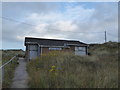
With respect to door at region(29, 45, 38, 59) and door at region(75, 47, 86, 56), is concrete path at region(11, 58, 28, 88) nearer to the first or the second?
door at region(29, 45, 38, 59)

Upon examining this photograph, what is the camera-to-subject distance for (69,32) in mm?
27047

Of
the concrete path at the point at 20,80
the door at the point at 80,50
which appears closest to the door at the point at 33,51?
the door at the point at 80,50

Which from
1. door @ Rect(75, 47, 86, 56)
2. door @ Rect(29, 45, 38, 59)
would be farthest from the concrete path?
→ door @ Rect(75, 47, 86, 56)

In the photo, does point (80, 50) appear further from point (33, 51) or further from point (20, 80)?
point (20, 80)

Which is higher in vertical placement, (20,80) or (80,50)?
(80,50)

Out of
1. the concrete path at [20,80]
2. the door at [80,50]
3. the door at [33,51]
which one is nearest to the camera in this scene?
the concrete path at [20,80]

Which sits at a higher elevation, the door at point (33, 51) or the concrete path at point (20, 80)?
the door at point (33, 51)

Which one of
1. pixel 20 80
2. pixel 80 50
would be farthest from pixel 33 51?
pixel 20 80

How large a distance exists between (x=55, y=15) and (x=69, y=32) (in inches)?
513

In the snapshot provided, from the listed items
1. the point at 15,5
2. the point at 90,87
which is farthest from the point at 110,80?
the point at 15,5

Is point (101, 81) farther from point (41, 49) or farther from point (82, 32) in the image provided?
point (82, 32)

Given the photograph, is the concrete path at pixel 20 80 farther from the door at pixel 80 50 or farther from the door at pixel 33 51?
the door at pixel 80 50

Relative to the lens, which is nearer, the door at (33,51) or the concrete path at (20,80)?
the concrete path at (20,80)

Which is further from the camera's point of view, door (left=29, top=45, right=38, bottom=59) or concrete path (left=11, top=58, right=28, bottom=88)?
door (left=29, top=45, right=38, bottom=59)
